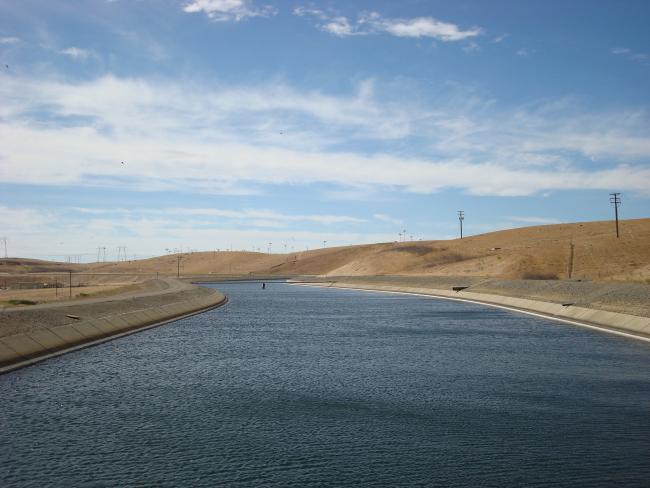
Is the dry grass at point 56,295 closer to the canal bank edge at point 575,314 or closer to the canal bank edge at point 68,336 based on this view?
the canal bank edge at point 68,336

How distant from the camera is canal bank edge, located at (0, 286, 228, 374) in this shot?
78.2 ft

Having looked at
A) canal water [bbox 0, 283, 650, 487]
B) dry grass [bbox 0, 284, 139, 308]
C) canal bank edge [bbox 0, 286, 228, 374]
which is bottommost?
canal water [bbox 0, 283, 650, 487]

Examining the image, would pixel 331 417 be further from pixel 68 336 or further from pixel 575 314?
pixel 575 314

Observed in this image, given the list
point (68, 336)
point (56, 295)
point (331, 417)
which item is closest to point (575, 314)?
point (68, 336)

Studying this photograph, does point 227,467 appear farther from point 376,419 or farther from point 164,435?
point 376,419

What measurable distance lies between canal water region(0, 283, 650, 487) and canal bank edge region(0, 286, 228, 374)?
110 centimetres

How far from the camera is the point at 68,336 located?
30.1 metres

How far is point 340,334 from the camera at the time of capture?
119ft

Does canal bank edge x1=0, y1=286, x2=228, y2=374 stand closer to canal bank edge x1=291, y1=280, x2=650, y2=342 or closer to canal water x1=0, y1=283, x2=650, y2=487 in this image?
canal water x1=0, y1=283, x2=650, y2=487

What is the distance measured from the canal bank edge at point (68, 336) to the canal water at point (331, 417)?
110cm

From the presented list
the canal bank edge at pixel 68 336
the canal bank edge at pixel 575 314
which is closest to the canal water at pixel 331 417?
the canal bank edge at pixel 68 336

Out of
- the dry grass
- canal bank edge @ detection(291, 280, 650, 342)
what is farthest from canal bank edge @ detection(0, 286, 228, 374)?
the dry grass

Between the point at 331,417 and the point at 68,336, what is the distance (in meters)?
18.9

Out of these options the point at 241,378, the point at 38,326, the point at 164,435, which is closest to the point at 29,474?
the point at 164,435
